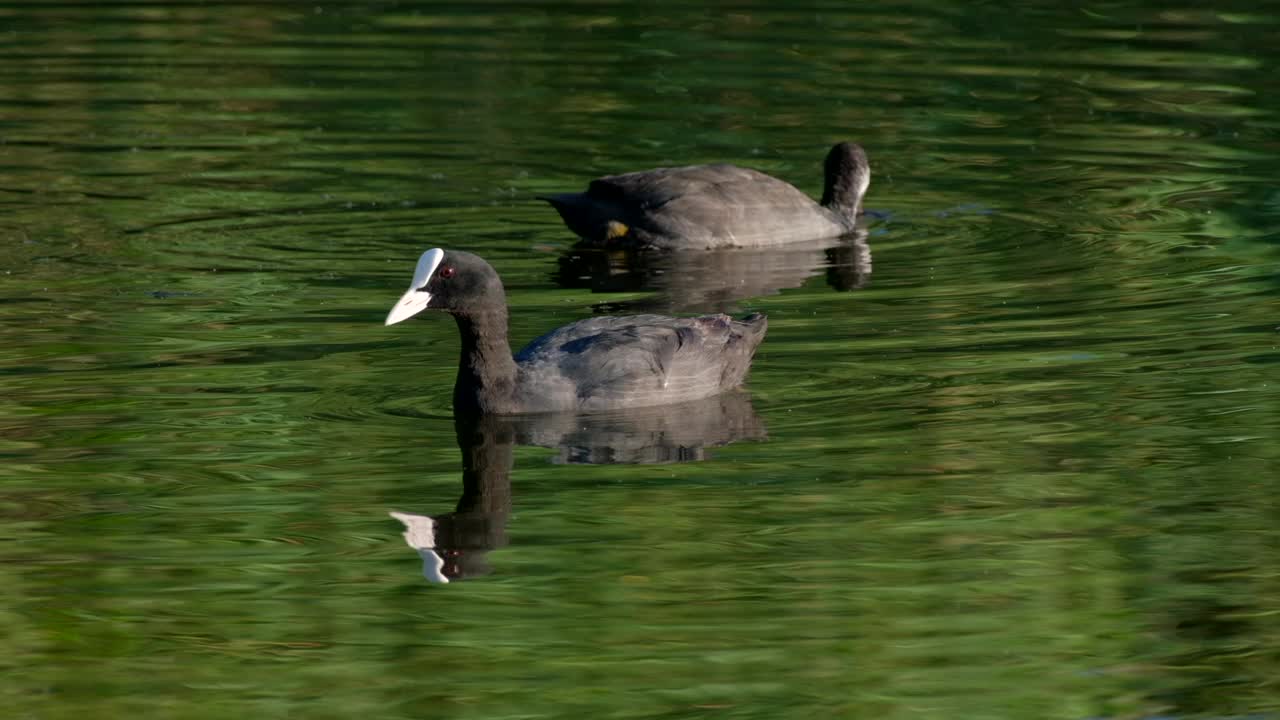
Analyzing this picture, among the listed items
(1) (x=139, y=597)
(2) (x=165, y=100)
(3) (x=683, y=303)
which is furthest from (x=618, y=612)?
(2) (x=165, y=100)

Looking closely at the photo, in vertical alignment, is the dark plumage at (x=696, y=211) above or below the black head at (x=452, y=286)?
below

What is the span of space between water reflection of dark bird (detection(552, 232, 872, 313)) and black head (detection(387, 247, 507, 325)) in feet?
8.49

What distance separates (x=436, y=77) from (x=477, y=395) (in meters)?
10.3

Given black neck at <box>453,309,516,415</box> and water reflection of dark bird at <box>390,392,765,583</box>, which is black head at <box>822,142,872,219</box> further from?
black neck at <box>453,309,516,415</box>

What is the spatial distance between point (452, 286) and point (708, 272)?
13.8 ft

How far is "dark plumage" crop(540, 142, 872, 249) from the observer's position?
15141 millimetres

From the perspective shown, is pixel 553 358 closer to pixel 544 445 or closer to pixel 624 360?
pixel 624 360

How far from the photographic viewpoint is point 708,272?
14.7 metres

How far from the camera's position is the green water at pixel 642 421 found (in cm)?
759

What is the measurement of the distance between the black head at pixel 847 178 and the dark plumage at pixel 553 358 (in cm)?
516

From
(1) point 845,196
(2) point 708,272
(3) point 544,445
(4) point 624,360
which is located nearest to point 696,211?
(2) point 708,272

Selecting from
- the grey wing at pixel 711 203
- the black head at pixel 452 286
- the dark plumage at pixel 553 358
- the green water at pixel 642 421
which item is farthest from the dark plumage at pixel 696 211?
the black head at pixel 452 286

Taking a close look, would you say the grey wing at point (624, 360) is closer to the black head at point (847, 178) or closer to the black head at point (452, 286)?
the black head at point (452, 286)

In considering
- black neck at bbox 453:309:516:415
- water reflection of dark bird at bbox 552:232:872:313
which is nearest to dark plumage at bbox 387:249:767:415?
black neck at bbox 453:309:516:415
